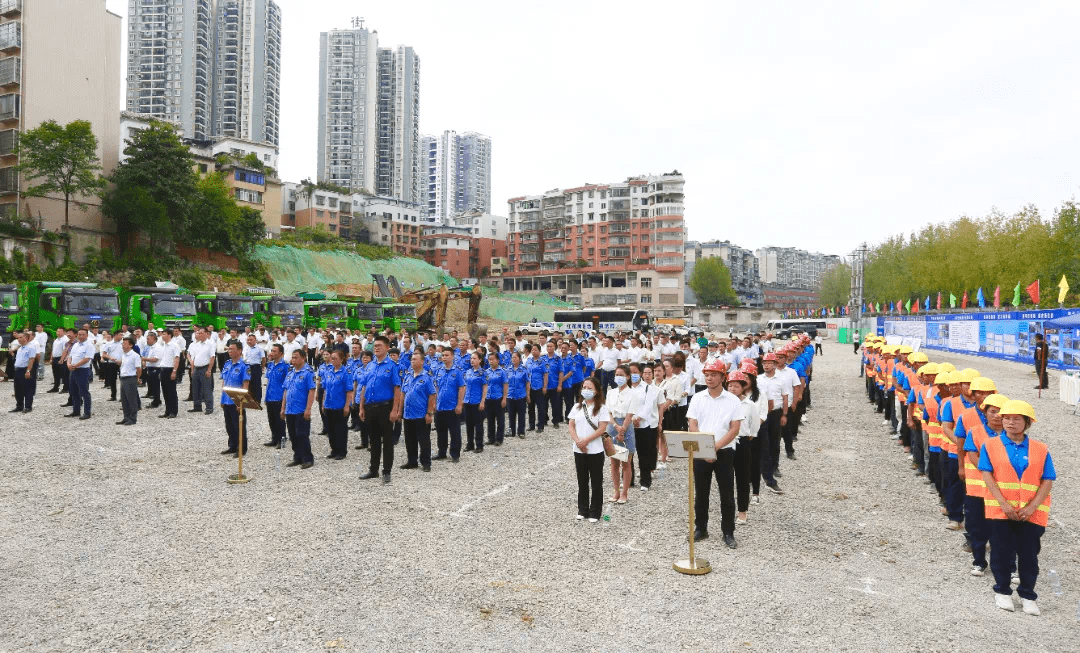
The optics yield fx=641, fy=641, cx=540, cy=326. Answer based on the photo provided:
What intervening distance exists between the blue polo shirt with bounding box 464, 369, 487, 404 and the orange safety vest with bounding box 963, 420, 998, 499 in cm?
710

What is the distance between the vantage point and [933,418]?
757 cm

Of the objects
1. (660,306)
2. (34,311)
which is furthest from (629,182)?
(34,311)

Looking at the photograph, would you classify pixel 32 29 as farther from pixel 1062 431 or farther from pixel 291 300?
pixel 1062 431

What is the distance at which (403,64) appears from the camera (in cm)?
13675

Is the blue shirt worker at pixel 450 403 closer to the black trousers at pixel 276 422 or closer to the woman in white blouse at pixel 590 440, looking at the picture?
the black trousers at pixel 276 422

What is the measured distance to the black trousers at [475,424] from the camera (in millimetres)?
11062

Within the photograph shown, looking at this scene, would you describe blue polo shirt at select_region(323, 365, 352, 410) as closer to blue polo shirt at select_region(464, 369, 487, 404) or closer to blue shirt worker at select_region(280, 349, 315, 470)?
blue shirt worker at select_region(280, 349, 315, 470)

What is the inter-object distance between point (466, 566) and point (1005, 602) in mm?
4477

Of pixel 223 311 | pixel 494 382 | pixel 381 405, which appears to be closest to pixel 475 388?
pixel 494 382

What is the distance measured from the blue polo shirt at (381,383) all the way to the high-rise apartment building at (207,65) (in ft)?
379

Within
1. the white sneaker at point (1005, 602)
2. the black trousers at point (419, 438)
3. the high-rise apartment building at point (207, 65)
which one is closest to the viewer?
the white sneaker at point (1005, 602)

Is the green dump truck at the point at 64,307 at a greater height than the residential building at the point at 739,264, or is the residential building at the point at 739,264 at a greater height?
the residential building at the point at 739,264

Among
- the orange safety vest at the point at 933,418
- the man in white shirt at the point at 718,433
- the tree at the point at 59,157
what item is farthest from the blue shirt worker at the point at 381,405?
the tree at the point at 59,157

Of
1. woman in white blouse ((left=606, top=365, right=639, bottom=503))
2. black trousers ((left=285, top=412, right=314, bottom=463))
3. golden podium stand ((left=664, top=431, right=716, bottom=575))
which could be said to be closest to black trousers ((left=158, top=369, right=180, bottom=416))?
black trousers ((left=285, top=412, right=314, bottom=463))
